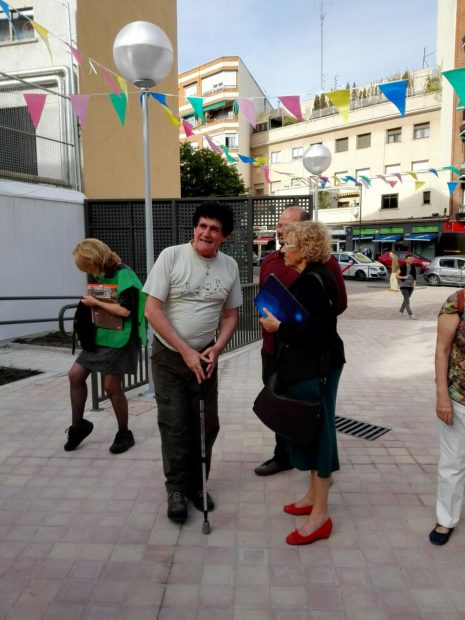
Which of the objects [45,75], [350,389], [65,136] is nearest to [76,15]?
[45,75]

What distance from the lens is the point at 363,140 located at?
36594mm

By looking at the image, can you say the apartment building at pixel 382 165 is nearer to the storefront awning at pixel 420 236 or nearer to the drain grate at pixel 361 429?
the storefront awning at pixel 420 236

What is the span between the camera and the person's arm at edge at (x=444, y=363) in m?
2.40

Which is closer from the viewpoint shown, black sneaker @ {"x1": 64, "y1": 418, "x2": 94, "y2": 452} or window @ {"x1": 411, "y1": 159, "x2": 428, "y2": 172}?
black sneaker @ {"x1": 64, "y1": 418, "x2": 94, "y2": 452}

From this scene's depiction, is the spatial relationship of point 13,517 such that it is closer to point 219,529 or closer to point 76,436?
point 76,436

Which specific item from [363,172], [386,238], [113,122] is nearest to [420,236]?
[386,238]

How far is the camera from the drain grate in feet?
13.6

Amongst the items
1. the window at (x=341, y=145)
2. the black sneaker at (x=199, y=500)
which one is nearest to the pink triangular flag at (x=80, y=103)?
the black sneaker at (x=199, y=500)

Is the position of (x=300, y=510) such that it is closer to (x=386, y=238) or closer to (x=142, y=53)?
(x=142, y=53)

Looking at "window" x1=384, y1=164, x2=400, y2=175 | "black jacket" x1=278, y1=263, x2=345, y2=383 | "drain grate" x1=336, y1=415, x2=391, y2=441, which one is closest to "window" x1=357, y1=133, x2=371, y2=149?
"window" x1=384, y1=164, x2=400, y2=175

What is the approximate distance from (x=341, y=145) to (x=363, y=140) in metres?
1.96

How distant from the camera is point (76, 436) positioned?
12.3 ft

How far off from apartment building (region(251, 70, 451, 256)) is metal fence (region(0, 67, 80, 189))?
23.1 metres

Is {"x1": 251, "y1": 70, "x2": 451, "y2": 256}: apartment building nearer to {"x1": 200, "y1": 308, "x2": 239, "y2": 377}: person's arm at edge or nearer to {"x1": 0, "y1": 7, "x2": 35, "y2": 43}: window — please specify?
{"x1": 0, "y1": 7, "x2": 35, "y2": 43}: window
